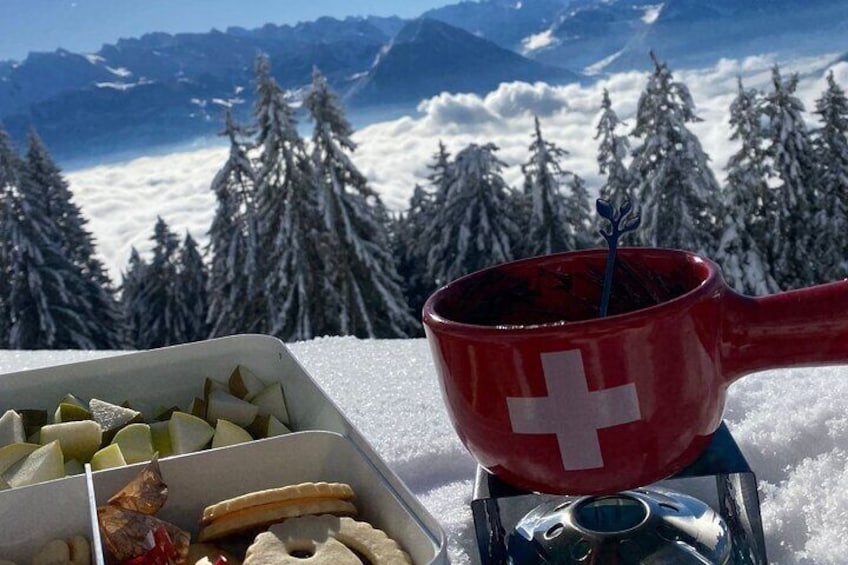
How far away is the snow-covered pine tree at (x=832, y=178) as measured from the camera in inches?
894

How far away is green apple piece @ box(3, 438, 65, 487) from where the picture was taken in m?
1.01

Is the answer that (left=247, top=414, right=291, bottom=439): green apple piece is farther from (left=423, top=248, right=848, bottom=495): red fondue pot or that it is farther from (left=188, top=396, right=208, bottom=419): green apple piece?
(left=423, top=248, right=848, bottom=495): red fondue pot

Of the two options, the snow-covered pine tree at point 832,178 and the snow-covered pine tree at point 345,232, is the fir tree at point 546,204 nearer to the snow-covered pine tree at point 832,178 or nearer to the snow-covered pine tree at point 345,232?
the snow-covered pine tree at point 345,232

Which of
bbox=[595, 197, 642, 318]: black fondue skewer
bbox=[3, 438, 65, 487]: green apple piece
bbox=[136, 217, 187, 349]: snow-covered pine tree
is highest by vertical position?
bbox=[595, 197, 642, 318]: black fondue skewer

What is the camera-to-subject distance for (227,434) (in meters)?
1.11

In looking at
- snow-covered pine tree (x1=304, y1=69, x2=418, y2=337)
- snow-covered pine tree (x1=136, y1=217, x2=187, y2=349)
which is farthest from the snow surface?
snow-covered pine tree (x1=136, y1=217, x2=187, y2=349)

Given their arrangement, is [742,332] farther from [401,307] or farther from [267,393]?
[401,307]

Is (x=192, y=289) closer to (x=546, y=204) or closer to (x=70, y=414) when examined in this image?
(x=546, y=204)

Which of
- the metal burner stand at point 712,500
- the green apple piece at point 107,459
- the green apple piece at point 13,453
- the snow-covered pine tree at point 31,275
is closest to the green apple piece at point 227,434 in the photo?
the green apple piece at point 107,459

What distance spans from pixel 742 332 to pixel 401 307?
21.3 metres

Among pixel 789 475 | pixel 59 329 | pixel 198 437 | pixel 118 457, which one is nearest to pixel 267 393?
pixel 198 437

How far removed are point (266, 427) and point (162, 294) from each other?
90.2ft

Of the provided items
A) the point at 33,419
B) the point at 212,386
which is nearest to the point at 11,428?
the point at 33,419

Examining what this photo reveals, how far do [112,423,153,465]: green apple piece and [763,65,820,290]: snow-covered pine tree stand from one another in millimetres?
23637
